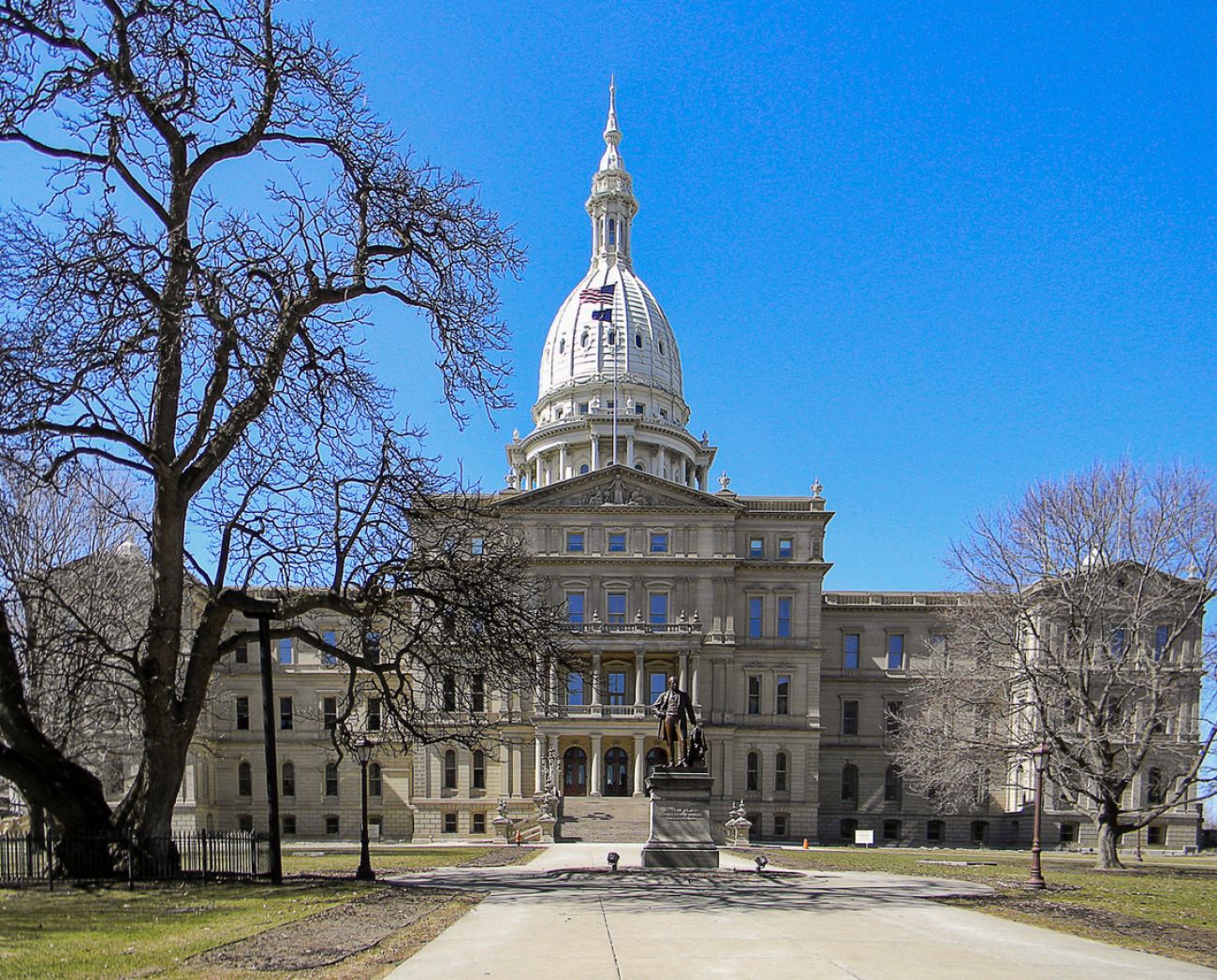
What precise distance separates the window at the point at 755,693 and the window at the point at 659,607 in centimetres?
694

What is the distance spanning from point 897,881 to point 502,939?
52.0 feet

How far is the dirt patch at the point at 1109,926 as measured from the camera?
17141 millimetres

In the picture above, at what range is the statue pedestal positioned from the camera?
96.2ft

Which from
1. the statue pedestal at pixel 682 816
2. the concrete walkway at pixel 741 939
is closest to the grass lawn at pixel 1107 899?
the concrete walkway at pixel 741 939

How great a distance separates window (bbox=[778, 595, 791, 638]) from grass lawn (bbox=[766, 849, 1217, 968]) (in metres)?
28.2

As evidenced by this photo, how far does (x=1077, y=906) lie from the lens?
23219mm

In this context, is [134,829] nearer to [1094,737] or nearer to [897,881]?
[897,881]

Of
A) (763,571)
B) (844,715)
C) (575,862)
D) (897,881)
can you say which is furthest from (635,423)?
(897,881)

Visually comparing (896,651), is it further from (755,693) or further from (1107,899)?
(1107,899)

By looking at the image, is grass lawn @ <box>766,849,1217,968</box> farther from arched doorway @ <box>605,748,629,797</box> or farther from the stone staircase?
arched doorway @ <box>605,748,629,797</box>

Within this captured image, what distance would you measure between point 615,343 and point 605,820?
45.5m

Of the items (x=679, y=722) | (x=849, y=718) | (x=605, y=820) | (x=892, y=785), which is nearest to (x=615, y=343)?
(x=849, y=718)

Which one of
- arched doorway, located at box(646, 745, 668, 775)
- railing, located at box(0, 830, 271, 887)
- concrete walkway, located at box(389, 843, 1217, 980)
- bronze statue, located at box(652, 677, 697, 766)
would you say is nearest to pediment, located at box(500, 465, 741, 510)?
arched doorway, located at box(646, 745, 668, 775)

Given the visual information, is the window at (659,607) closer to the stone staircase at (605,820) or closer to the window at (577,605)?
the window at (577,605)
